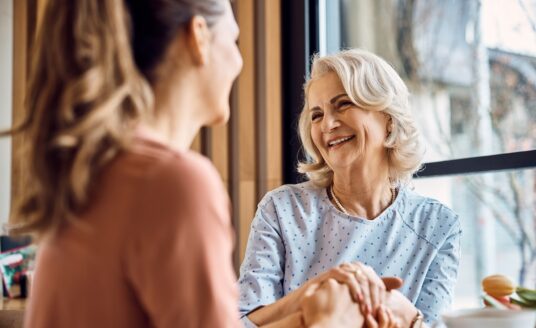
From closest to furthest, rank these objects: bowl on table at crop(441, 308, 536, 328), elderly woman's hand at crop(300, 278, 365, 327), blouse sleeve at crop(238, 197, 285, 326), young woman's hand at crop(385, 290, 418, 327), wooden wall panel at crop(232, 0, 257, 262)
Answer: bowl on table at crop(441, 308, 536, 328)
elderly woman's hand at crop(300, 278, 365, 327)
young woman's hand at crop(385, 290, 418, 327)
blouse sleeve at crop(238, 197, 285, 326)
wooden wall panel at crop(232, 0, 257, 262)

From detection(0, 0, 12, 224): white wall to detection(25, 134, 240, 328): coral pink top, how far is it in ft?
9.47

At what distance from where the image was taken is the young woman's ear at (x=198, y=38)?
878 mm

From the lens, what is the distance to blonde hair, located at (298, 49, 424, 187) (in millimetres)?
2096

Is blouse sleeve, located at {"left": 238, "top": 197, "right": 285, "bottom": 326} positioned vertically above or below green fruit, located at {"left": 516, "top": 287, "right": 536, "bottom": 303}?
below

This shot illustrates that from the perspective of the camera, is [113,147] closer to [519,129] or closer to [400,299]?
[400,299]

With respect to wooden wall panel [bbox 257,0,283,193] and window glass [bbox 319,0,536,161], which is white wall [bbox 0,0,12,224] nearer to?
wooden wall panel [bbox 257,0,283,193]

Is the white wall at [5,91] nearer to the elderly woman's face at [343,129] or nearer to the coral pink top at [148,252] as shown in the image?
the elderly woman's face at [343,129]

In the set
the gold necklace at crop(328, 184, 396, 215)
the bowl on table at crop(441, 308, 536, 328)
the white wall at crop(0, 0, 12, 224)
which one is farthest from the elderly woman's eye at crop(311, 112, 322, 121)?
the white wall at crop(0, 0, 12, 224)

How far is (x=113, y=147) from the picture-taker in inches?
30.5

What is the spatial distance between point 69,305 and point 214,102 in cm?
35

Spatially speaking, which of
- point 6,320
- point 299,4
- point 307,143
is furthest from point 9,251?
point 299,4

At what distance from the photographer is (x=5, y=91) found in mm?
3496

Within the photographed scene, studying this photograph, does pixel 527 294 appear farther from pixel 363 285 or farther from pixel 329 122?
pixel 329 122

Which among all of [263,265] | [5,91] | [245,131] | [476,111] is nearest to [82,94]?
[263,265]
